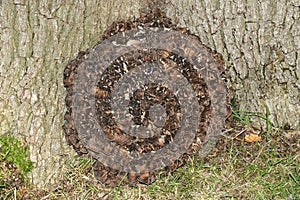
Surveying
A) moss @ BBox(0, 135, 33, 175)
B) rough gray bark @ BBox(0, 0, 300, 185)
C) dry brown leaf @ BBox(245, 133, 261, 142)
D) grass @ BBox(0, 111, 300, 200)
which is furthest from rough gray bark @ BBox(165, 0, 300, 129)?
moss @ BBox(0, 135, 33, 175)

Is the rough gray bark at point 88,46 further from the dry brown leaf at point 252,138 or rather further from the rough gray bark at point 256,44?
the dry brown leaf at point 252,138

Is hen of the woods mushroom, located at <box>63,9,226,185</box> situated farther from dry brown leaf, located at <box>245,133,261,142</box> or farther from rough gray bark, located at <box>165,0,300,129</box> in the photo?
dry brown leaf, located at <box>245,133,261,142</box>

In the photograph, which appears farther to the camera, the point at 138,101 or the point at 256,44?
the point at 256,44

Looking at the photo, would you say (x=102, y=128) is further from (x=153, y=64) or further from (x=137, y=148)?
(x=153, y=64)

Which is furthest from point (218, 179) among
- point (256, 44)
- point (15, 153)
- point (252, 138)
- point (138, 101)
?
point (15, 153)

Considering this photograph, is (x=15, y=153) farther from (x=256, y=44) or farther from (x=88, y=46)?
(x=256, y=44)

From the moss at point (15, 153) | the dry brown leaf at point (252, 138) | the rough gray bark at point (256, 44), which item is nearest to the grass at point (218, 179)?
the dry brown leaf at point (252, 138)
